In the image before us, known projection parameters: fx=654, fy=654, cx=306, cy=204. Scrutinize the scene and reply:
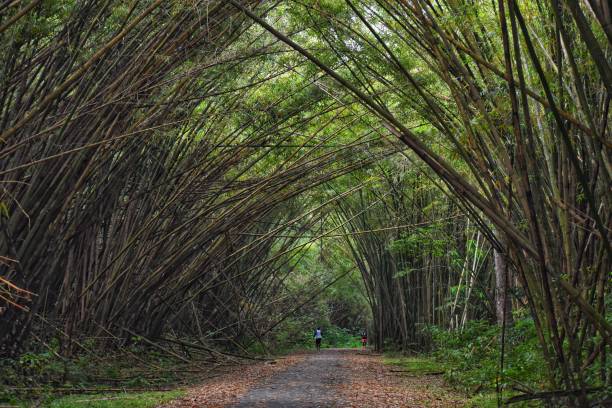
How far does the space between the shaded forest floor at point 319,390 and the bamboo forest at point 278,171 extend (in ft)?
0.15

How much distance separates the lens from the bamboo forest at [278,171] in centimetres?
303

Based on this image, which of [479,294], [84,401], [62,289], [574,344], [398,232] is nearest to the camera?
[574,344]

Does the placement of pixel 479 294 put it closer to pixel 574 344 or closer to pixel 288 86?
pixel 288 86

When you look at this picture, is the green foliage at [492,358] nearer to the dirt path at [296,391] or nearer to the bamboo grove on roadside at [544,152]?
the bamboo grove on roadside at [544,152]

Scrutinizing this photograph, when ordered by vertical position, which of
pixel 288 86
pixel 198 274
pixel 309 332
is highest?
pixel 288 86

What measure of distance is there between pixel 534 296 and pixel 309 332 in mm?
20436

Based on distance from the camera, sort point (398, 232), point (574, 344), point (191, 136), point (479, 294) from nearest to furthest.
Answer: point (574, 344), point (191, 136), point (479, 294), point (398, 232)

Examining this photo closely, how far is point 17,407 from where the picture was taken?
148 inches

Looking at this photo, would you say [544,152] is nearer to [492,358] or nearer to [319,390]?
[492,358]

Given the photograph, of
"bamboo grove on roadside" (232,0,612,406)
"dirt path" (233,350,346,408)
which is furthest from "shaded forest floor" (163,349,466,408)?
"bamboo grove on roadside" (232,0,612,406)

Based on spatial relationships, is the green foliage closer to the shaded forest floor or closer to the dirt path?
the shaded forest floor

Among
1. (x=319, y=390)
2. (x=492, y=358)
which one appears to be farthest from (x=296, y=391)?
(x=492, y=358)

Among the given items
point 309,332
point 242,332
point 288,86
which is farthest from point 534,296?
point 309,332

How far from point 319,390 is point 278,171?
2.34 metres
